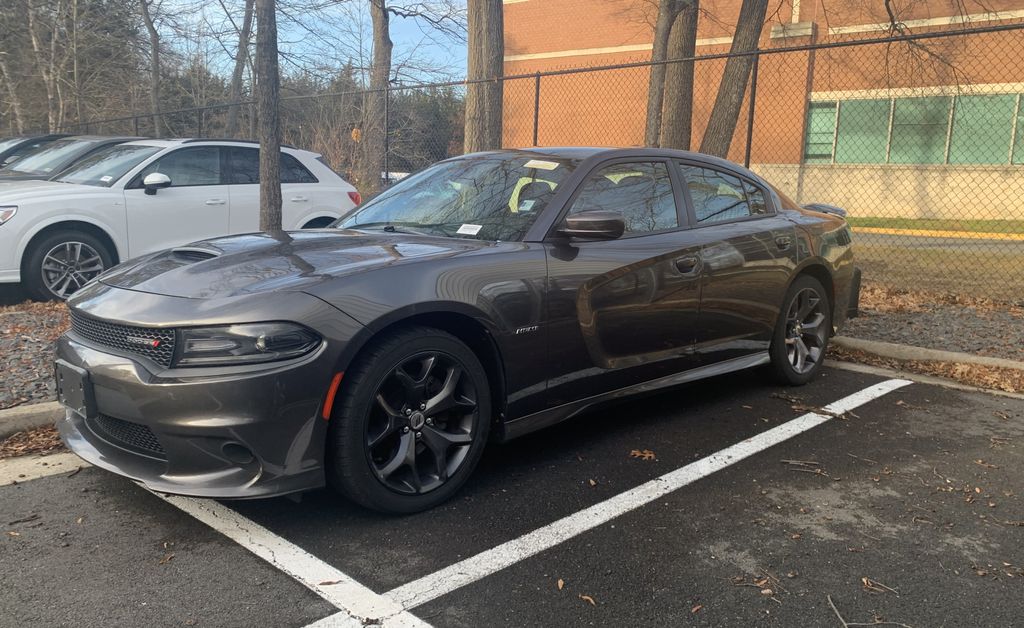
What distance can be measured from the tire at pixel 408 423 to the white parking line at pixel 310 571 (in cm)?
32

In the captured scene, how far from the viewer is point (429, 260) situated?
3383 mm

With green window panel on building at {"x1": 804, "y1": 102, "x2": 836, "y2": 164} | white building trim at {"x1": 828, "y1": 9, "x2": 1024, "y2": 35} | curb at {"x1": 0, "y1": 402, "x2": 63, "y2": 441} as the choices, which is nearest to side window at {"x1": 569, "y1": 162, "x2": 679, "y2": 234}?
curb at {"x1": 0, "y1": 402, "x2": 63, "y2": 441}

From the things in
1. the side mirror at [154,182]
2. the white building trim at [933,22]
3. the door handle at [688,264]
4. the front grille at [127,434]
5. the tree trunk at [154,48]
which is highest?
the white building trim at [933,22]

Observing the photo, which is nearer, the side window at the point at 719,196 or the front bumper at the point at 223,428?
the front bumper at the point at 223,428

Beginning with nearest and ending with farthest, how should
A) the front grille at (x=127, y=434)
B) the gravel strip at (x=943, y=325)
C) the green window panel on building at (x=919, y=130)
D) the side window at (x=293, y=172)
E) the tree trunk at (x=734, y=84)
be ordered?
1. the front grille at (x=127, y=434)
2. the gravel strip at (x=943, y=325)
3. the side window at (x=293, y=172)
4. the tree trunk at (x=734, y=84)
5. the green window panel on building at (x=919, y=130)

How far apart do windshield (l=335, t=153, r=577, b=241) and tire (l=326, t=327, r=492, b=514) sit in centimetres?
79

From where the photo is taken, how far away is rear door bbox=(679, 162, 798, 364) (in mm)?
4598

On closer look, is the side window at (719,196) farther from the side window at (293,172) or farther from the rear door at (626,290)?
the side window at (293,172)

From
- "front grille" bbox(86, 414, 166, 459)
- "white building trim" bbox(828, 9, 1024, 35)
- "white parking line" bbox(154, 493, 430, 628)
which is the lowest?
"white parking line" bbox(154, 493, 430, 628)

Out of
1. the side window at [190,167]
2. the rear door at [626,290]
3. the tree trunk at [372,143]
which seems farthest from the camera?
the tree trunk at [372,143]

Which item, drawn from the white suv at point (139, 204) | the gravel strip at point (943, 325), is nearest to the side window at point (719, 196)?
the gravel strip at point (943, 325)

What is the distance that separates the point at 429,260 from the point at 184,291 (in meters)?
0.98

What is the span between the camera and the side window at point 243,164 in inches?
342

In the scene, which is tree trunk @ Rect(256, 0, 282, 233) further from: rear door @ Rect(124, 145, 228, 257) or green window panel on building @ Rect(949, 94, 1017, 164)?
green window panel on building @ Rect(949, 94, 1017, 164)
